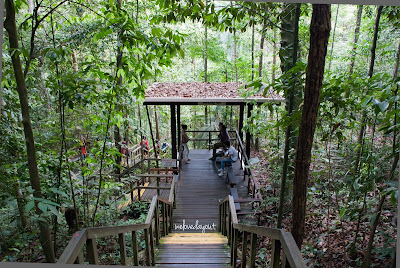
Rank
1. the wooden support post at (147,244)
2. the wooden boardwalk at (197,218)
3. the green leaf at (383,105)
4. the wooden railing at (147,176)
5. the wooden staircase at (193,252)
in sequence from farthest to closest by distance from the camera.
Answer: the wooden railing at (147,176)
the wooden boardwalk at (197,218)
the wooden staircase at (193,252)
the wooden support post at (147,244)
the green leaf at (383,105)

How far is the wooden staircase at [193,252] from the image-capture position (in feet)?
11.0

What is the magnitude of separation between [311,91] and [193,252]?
2.87 metres

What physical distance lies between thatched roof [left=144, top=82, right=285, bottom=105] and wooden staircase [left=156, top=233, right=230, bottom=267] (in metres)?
3.75

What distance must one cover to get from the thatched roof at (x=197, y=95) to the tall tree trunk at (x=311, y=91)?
427cm

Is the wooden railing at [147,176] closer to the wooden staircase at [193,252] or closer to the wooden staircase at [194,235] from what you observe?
the wooden staircase at [194,235]

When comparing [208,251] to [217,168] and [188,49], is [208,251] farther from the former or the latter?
[188,49]

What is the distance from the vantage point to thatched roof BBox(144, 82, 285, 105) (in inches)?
278

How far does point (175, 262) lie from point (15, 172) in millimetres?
2221

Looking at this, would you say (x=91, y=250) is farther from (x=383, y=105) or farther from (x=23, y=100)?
(x=383, y=105)

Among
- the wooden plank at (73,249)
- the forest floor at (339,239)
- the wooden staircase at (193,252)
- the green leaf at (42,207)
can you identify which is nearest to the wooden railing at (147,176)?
the wooden staircase at (193,252)

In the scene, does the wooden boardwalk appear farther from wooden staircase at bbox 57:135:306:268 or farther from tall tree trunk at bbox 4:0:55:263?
tall tree trunk at bbox 4:0:55:263

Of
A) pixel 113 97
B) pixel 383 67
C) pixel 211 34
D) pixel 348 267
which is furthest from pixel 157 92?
pixel 383 67

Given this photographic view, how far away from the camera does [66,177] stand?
326 cm

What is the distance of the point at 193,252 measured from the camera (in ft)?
12.3
